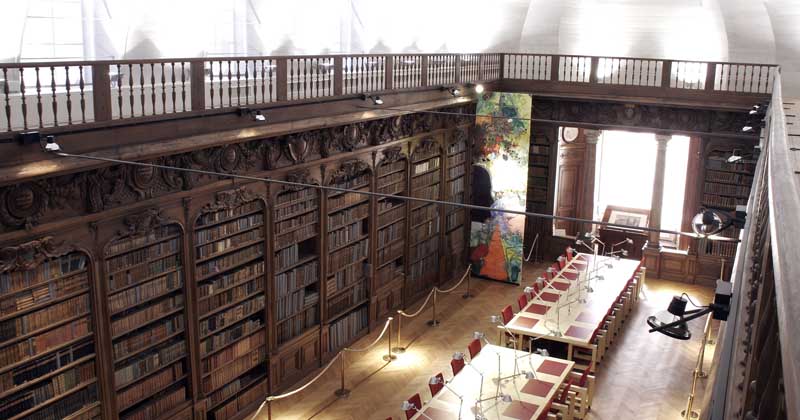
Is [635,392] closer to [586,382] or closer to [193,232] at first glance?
[586,382]

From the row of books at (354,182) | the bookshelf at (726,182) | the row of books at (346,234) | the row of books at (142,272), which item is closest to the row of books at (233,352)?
the row of books at (142,272)

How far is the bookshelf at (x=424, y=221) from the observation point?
471 inches

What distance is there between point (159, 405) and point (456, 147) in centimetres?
720

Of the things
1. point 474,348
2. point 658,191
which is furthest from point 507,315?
point 658,191

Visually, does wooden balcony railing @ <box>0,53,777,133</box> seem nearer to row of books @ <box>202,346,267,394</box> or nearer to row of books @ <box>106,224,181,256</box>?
row of books @ <box>106,224,181,256</box>

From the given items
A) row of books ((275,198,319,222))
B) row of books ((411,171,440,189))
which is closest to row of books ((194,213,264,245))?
row of books ((275,198,319,222))

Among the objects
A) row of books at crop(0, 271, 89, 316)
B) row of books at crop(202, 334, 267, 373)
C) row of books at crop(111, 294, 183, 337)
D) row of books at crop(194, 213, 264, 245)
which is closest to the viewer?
row of books at crop(0, 271, 89, 316)

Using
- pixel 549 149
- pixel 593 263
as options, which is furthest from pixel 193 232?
pixel 549 149

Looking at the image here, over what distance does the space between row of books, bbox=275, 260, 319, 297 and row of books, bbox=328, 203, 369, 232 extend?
547 mm

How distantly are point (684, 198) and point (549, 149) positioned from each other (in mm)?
2729

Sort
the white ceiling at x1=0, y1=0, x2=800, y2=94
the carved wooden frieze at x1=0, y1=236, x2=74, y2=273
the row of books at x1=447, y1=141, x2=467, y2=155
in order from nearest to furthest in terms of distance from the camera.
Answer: the carved wooden frieze at x1=0, y1=236, x2=74, y2=273 → the white ceiling at x1=0, y1=0, x2=800, y2=94 → the row of books at x1=447, y1=141, x2=467, y2=155

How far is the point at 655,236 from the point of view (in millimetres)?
14898

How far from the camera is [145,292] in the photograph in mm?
7234

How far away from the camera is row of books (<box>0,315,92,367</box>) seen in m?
6.06
